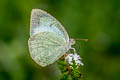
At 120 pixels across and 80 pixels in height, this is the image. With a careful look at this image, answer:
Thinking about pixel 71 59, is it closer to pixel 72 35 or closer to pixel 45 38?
pixel 45 38

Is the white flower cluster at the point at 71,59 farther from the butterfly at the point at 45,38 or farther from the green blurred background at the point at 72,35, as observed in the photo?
the green blurred background at the point at 72,35

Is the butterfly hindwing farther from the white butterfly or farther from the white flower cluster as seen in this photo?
the white flower cluster

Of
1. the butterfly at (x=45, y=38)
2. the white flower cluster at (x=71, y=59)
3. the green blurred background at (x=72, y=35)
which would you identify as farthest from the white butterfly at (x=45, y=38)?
the green blurred background at (x=72, y=35)

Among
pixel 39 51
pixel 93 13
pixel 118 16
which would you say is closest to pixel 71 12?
pixel 93 13

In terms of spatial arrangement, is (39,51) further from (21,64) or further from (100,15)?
(100,15)

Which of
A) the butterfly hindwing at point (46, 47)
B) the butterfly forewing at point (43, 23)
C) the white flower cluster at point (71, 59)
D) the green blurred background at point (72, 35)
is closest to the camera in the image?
the white flower cluster at point (71, 59)

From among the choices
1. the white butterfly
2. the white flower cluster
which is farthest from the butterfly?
the white flower cluster

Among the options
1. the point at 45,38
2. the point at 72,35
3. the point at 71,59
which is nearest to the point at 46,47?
the point at 45,38

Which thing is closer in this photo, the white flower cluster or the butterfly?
the white flower cluster

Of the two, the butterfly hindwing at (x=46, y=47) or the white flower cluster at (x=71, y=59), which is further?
the butterfly hindwing at (x=46, y=47)
